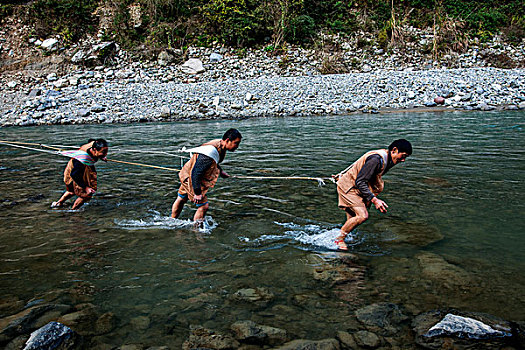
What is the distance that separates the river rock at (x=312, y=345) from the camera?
2590mm

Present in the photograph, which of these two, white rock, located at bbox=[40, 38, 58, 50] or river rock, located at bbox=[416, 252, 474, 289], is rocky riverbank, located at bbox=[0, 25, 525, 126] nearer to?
white rock, located at bbox=[40, 38, 58, 50]

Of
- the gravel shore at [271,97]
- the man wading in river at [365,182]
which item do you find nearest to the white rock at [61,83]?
the gravel shore at [271,97]

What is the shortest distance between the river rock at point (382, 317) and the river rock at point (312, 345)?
0.34m

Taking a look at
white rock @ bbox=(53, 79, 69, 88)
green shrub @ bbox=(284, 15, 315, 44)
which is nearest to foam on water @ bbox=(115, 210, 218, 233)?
white rock @ bbox=(53, 79, 69, 88)

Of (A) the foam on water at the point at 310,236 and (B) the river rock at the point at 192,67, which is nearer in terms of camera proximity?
(A) the foam on water at the point at 310,236

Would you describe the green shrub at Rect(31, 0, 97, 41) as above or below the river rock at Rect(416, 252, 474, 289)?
above

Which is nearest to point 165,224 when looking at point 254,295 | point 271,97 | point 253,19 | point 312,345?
point 254,295

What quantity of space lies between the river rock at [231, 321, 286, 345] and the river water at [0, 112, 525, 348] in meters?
0.08

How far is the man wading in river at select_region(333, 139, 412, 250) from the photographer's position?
12.9 ft

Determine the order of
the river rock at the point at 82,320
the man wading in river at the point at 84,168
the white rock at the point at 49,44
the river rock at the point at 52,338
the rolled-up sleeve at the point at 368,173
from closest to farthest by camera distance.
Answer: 1. the river rock at the point at 52,338
2. the river rock at the point at 82,320
3. the rolled-up sleeve at the point at 368,173
4. the man wading in river at the point at 84,168
5. the white rock at the point at 49,44

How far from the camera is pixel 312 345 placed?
261 centimetres

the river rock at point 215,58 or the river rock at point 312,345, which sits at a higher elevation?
the river rock at point 215,58

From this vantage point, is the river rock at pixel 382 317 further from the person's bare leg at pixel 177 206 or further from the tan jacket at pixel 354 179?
the person's bare leg at pixel 177 206

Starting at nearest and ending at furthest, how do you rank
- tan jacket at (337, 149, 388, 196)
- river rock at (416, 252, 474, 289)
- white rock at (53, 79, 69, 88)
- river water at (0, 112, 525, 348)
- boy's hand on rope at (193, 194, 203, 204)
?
river water at (0, 112, 525, 348) → river rock at (416, 252, 474, 289) → tan jacket at (337, 149, 388, 196) → boy's hand on rope at (193, 194, 203, 204) → white rock at (53, 79, 69, 88)
